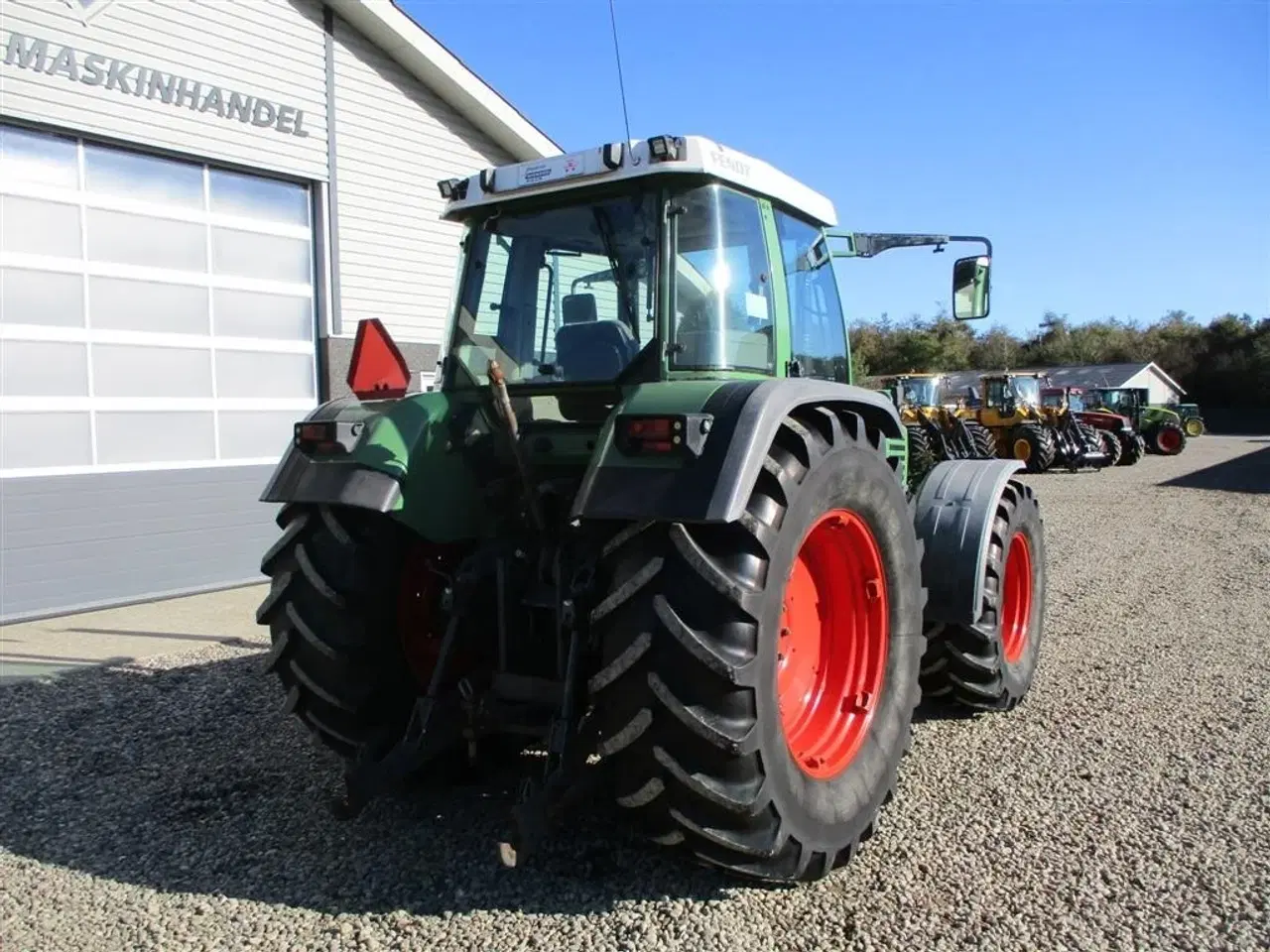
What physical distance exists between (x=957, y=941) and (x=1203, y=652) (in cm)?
414

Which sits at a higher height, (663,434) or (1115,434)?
(663,434)

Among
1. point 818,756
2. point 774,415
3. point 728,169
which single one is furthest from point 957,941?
point 728,169

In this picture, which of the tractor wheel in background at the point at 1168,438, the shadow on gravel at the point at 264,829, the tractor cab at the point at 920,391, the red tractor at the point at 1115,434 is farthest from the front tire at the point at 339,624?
the tractor wheel in background at the point at 1168,438

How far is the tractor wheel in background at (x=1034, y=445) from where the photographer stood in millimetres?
21516

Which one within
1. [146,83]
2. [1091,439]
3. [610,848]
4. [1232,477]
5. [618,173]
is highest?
[146,83]

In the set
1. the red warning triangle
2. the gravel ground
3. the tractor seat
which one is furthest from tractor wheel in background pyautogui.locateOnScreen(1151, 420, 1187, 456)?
the red warning triangle

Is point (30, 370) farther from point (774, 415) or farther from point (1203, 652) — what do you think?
point (1203, 652)

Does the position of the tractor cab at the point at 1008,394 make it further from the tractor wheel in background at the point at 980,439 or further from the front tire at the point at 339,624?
the front tire at the point at 339,624

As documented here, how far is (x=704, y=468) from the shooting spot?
272cm

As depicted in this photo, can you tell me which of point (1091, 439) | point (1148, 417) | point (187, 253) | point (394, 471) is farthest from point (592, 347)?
point (1148, 417)

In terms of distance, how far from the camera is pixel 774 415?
283cm

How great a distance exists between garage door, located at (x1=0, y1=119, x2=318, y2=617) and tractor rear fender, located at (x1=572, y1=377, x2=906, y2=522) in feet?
21.4

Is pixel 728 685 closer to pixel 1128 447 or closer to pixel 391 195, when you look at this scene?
pixel 391 195

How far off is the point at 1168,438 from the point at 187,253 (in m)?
27.8
